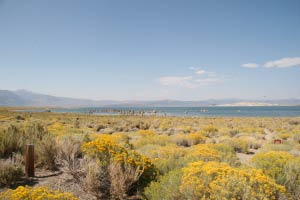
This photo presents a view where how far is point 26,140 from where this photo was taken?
329 inches

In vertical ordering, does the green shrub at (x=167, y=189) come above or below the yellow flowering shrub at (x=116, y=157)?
below

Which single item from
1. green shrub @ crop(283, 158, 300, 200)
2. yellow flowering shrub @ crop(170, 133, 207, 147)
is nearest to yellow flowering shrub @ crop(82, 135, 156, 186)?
green shrub @ crop(283, 158, 300, 200)

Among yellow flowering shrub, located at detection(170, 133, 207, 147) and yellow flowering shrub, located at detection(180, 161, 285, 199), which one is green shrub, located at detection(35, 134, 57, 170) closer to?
yellow flowering shrub, located at detection(180, 161, 285, 199)

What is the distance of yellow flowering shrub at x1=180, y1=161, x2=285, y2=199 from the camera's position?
3824mm

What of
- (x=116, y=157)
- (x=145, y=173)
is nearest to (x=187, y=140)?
(x=145, y=173)

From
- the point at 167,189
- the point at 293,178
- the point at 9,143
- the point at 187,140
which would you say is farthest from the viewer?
the point at 187,140

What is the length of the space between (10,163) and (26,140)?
235cm

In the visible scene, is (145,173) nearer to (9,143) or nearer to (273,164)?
(273,164)

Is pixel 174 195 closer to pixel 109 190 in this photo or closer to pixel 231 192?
pixel 231 192

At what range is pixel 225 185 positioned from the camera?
12.9 ft

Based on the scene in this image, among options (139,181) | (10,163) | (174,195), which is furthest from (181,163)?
(10,163)

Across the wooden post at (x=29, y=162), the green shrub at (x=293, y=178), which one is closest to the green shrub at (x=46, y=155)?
the wooden post at (x=29, y=162)

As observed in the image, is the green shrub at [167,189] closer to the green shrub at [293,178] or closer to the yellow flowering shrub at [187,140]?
the green shrub at [293,178]

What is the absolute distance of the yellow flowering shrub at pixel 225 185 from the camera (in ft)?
12.5
